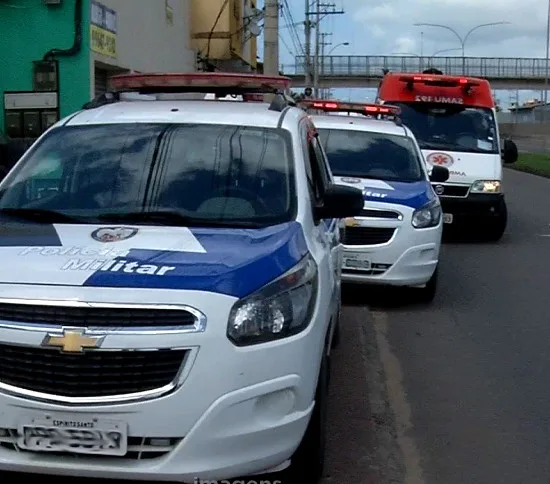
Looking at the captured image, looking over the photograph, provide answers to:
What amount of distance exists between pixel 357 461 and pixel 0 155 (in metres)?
3.01

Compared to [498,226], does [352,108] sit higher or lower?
higher

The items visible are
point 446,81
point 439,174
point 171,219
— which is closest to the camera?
point 171,219

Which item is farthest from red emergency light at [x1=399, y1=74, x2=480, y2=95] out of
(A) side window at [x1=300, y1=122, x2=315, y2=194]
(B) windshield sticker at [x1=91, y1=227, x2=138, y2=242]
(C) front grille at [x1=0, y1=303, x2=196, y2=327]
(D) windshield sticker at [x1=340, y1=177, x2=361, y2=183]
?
(C) front grille at [x1=0, y1=303, x2=196, y2=327]

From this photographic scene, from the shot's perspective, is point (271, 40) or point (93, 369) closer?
point (93, 369)

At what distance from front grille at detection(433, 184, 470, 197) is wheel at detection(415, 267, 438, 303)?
470 cm

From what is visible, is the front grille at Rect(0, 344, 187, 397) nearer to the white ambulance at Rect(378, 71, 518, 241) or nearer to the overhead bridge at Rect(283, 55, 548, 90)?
the white ambulance at Rect(378, 71, 518, 241)

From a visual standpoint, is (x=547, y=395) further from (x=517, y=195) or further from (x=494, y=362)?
(x=517, y=195)

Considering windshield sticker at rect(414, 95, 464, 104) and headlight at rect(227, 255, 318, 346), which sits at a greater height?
windshield sticker at rect(414, 95, 464, 104)

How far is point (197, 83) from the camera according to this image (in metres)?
7.09

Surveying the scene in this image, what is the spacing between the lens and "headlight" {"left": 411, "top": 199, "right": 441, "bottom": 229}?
10.0 m

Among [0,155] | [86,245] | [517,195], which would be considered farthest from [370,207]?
[517,195]

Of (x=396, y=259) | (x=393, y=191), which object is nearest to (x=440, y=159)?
(x=393, y=191)

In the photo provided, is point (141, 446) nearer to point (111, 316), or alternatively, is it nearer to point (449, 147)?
point (111, 316)

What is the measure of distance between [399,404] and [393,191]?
3.81m
